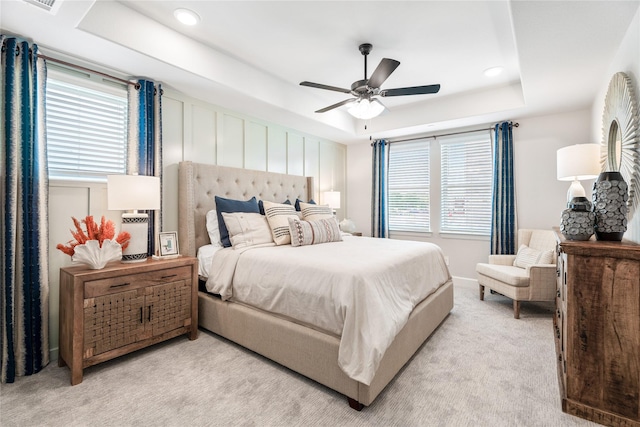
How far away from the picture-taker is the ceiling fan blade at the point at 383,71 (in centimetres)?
222

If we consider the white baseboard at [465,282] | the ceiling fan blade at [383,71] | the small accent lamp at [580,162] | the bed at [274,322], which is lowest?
the white baseboard at [465,282]

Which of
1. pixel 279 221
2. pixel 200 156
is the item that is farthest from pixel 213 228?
pixel 200 156

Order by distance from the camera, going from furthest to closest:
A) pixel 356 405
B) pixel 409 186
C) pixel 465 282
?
pixel 409 186 → pixel 465 282 → pixel 356 405

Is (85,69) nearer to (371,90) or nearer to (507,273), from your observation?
(371,90)

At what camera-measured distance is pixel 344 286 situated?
1.83 m

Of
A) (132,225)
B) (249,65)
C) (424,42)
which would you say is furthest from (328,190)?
(132,225)

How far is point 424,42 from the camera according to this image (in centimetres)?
269

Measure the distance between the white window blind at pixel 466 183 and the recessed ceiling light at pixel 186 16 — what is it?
3.73 meters

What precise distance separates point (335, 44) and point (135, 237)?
2.44 meters

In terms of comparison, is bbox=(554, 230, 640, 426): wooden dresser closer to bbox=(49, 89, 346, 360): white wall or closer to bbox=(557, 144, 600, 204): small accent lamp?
bbox=(557, 144, 600, 204): small accent lamp

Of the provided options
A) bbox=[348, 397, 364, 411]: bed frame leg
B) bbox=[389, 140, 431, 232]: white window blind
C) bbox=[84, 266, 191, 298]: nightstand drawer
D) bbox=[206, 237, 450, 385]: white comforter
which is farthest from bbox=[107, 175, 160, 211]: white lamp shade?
bbox=[389, 140, 431, 232]: white window blind

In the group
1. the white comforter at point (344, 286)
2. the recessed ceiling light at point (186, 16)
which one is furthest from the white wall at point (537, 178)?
the recessed ceiling light at point (186, 16)

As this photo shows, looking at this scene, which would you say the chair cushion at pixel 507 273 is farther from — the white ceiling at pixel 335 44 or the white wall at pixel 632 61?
the white ceiling at pixel 335 44

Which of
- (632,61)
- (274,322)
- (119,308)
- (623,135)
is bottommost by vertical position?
(274,322)
